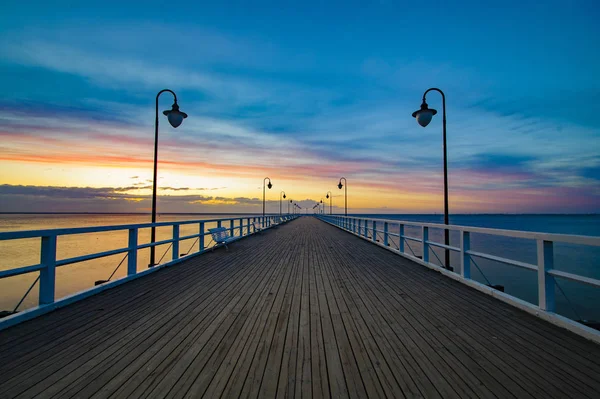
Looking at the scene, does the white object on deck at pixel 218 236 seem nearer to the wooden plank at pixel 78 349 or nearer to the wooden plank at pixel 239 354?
the wooden plank at pixel 239 354

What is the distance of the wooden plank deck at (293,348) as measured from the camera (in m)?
2.30

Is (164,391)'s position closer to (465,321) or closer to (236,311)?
(236,311)

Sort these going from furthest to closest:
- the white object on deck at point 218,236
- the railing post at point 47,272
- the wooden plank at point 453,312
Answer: the white object on deck at point 218,236 → the railing post at point 47,272 → the wooden plank at point 453,312

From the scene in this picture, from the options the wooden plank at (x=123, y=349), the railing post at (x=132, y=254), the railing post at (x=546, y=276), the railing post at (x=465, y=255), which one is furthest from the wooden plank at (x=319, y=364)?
the railing post at (x=132, y=254)

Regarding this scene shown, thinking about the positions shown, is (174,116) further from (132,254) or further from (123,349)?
(123,349)

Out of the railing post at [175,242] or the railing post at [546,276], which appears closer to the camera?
the railing post at [546,276]

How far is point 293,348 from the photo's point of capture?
9.60 ft

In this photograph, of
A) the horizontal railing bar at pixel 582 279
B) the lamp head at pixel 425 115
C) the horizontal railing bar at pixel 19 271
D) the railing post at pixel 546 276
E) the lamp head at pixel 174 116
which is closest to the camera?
the horizontal railing bar at pixel 582 279

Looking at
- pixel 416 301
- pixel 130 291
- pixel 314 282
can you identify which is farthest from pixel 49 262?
pixel 416 301

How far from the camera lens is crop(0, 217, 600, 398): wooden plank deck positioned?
230cm

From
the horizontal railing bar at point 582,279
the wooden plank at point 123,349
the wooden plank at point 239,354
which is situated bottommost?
the wooden plank at point 123,349

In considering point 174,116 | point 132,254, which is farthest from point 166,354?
point 174,116

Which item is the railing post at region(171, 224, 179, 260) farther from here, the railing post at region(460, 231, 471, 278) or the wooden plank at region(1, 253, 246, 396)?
the railing post at region(460, 231, 471, 278)

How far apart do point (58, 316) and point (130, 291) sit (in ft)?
4.17
